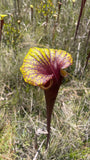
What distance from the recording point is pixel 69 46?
66.0 inches

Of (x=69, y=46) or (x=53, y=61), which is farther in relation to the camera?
(x=69, y=46)

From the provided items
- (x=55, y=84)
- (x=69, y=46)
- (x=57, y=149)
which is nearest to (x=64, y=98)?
(x=57, y=149)

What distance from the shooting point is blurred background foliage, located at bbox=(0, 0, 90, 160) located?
1.15 metres

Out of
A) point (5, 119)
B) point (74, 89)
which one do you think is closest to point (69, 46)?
point (74, 89)

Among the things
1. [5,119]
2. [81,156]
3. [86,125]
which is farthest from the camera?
[5,119]

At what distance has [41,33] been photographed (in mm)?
1887

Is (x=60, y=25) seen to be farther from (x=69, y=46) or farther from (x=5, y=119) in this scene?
(x=5, y=119)

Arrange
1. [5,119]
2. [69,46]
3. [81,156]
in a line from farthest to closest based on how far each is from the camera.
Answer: [69,46], [5,119], [81,156]

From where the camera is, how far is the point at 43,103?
1367 millimetres

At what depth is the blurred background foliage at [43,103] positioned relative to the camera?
1150 millimetres

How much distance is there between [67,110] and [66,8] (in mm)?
1329

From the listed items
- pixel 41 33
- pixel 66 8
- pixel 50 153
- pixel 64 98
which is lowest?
pixel 50 153

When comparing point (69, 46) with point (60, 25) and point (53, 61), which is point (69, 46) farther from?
point (53, 61)

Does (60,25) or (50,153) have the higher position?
(60,25)
